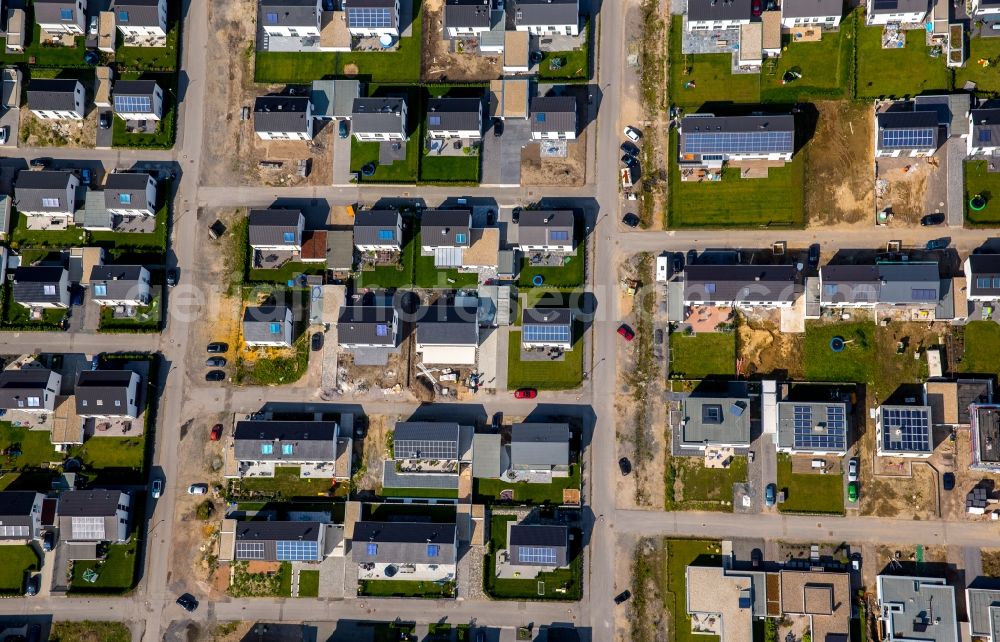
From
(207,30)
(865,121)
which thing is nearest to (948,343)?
(865,121)

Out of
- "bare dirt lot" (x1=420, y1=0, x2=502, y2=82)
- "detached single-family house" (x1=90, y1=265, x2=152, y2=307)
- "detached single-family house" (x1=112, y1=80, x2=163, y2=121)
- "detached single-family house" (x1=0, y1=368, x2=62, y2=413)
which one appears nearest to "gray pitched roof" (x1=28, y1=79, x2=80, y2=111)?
"detached single-family house" (x1=112, y1=80, x2=163, y2=121)

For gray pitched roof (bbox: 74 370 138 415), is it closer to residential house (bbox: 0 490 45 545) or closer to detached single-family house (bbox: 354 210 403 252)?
residential house (bbox: 0 490 45 545)

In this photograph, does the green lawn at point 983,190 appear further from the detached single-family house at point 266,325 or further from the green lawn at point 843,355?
the detached single-family house at point 266,325

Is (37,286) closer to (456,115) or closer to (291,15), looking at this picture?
(291,15)

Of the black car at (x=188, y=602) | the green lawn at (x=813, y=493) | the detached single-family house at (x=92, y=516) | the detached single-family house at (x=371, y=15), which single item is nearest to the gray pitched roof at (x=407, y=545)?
the black car at (x=188, y=602)

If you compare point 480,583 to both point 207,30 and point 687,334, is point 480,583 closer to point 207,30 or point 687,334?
point 687,334
